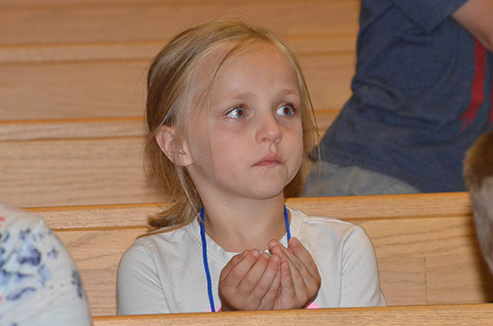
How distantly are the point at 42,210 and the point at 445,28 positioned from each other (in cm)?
84

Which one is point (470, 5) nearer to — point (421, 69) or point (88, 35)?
point (421, 69)

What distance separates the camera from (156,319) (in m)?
0.66

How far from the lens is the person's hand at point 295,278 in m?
0.85

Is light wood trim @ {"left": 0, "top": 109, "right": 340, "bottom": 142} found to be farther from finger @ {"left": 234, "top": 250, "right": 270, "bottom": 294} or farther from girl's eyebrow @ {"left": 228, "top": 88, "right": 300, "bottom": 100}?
finger @ {"left": 234, "top": 250, "right": 270, "bottom": 294}

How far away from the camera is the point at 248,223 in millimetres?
997

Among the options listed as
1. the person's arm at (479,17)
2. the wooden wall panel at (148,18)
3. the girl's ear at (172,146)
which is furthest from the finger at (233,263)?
the wooden wall panel at (148,18)

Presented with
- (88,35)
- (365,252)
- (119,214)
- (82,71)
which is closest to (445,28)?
(365,252)

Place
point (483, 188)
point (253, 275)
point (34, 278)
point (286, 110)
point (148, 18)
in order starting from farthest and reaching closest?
point (148, 18)
point (286, 110)
point (253, 275)
point (483, 188)
point (34, 278)

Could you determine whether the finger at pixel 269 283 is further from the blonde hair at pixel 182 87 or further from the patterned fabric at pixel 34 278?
the patterned fabric at pixel 34 278

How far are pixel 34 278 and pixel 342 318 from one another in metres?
0.32

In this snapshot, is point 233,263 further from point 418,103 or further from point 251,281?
point 418,103

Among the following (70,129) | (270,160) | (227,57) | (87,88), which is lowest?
(87,88)

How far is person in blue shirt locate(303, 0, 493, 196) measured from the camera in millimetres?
1264

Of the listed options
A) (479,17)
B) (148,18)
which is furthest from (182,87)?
(148,18)
